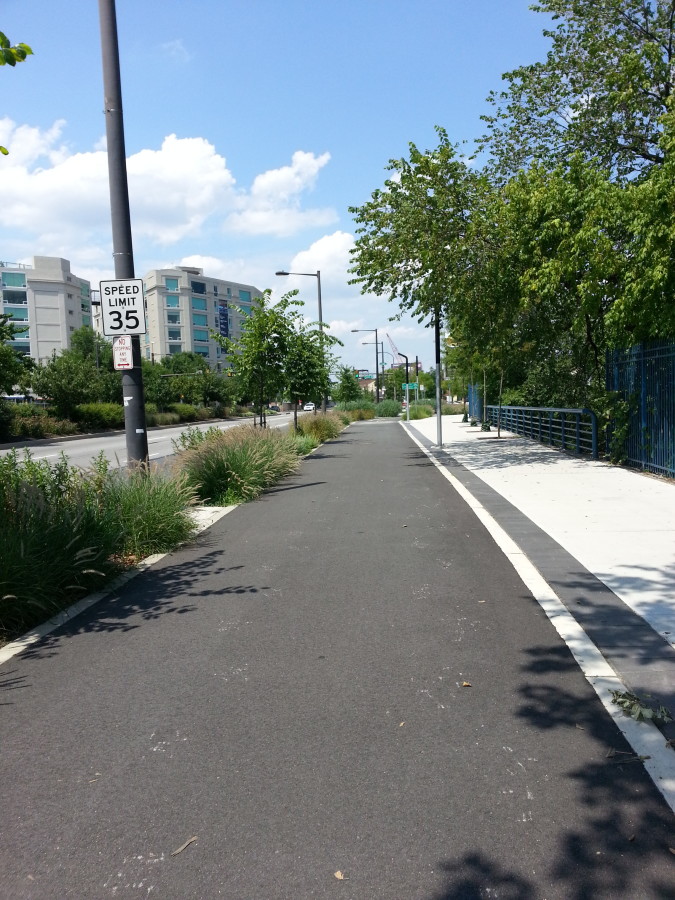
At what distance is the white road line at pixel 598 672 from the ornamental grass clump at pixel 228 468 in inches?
210

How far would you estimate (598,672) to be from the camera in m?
4.28

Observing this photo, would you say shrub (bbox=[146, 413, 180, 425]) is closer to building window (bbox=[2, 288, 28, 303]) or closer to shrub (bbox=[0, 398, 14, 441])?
shrub (bbox=[0, 398, 14, 441])

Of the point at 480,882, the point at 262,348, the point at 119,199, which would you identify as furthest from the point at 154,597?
the point at 262,348

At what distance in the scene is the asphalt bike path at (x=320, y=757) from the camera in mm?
2605

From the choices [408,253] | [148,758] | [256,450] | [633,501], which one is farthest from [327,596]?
[408,253]

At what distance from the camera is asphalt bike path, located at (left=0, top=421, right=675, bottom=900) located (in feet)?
8.55

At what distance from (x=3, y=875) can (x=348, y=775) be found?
1382 millimetres

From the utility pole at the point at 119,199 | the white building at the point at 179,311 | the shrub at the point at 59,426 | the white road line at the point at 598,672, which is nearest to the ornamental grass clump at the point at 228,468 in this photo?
the utility pole at the point at 119,199

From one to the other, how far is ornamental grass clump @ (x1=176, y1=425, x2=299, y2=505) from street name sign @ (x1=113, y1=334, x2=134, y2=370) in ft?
6.99

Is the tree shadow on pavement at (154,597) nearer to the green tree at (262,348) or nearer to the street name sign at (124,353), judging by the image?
the street name sign at (124,353)

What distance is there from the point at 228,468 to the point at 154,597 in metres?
6.24

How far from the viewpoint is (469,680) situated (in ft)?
13.8

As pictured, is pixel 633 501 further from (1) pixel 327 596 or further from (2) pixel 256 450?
(2) pixel 256 450

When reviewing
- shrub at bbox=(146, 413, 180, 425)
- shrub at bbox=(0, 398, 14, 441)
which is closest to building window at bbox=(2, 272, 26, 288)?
shrub at bbox=(146, 413, 180, 425)
